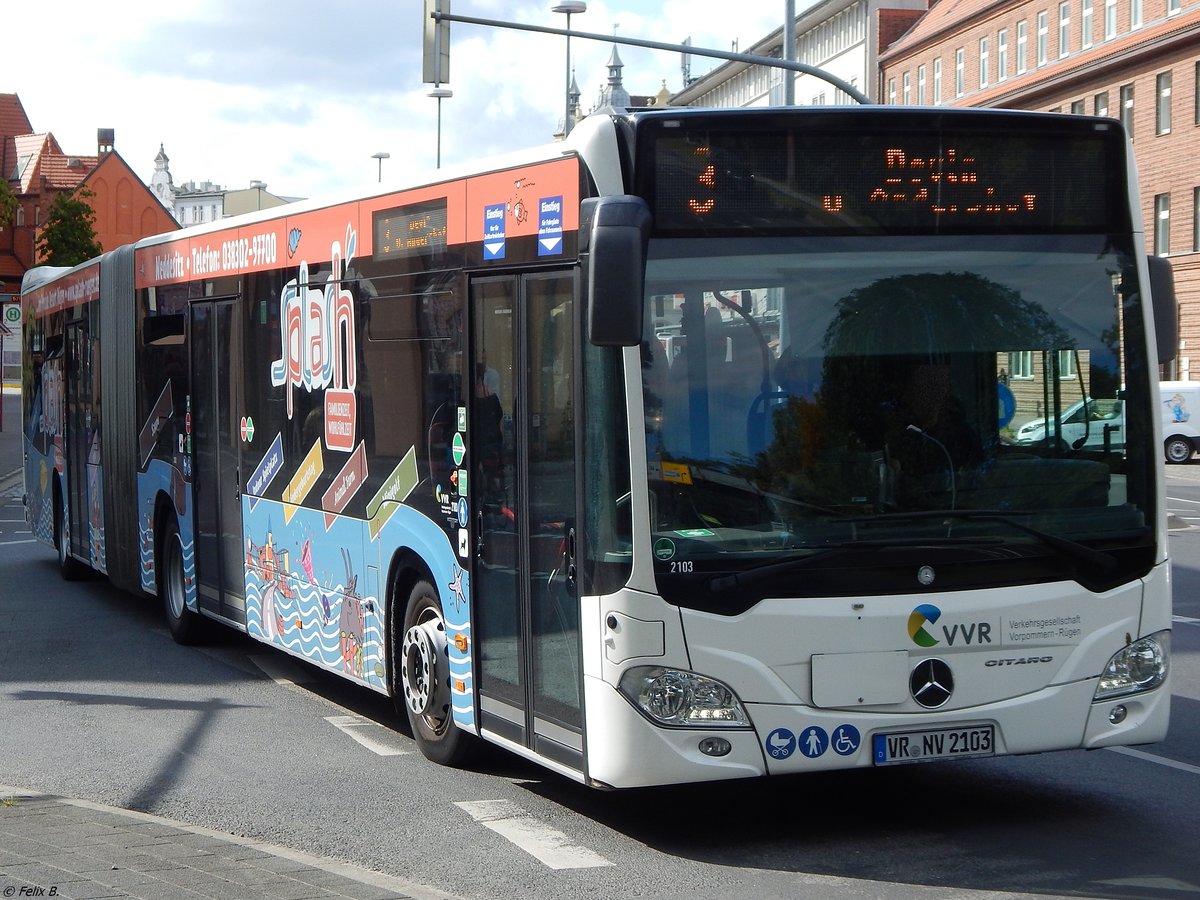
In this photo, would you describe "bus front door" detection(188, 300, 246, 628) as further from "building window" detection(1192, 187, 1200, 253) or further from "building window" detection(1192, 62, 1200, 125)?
"building window" detection(1192, 187, 1200, 253)

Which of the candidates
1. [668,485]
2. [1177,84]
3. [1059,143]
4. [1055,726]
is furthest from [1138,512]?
[1177,84]

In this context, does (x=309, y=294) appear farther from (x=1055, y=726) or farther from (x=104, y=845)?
(x=1055, y=726)

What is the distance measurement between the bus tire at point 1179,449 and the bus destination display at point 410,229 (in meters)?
36.9

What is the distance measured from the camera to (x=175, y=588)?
13.4m

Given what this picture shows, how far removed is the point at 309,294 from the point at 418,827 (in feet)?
12.6

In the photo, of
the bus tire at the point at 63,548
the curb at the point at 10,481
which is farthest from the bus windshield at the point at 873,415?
the curb at the point at 10,481

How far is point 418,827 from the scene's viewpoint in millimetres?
7121

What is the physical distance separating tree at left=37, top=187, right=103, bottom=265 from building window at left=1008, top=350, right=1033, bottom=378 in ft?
173

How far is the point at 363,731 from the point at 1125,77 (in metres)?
50.8

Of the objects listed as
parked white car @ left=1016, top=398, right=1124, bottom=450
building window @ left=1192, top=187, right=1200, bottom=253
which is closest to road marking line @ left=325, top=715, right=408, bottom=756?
parked white car @ left=1016, top=398, right=1124, bottom=450

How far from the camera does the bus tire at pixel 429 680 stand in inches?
322

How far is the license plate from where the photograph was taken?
258 inches

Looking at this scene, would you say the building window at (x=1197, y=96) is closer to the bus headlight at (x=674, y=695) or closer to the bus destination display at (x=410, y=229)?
the bus destination display at (x=410, y=229)

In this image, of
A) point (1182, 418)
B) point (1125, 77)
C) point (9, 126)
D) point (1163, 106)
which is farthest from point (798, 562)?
point (9, 126)
